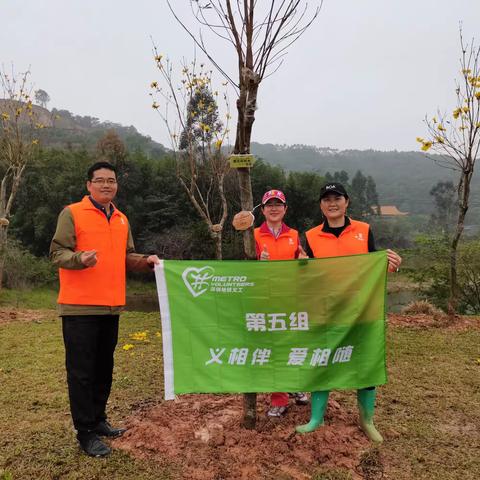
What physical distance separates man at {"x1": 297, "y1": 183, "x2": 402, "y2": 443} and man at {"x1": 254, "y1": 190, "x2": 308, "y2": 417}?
293mm

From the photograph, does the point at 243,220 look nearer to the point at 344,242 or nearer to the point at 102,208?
the point at 344,242

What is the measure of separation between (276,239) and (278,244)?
5 centimetres

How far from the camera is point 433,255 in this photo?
11.2 m

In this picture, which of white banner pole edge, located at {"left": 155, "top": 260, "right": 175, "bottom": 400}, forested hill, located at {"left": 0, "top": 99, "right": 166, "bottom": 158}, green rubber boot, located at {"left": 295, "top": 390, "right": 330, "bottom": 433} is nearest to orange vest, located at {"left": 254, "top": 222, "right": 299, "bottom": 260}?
white banner pole edge, located at {"left": 155, "top": 260, "right": 175, "bottom": 400}

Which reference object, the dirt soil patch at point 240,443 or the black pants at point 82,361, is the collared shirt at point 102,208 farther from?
the dirt soil patch at point 240,443

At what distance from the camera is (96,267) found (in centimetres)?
333

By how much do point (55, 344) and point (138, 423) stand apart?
373 centimetres

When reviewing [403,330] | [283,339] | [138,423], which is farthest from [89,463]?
[403,330]

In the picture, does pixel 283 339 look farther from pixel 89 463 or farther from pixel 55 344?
pixel 55 344

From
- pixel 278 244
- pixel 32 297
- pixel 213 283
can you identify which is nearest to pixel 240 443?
pixel 213 283

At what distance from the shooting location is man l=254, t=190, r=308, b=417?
3.85 meters

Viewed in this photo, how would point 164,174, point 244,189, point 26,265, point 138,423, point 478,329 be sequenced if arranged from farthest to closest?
1. point 164,174
2. point 26,265
3. point 478,329
4. point 138,423
5. point 244,189

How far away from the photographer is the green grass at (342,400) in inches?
126

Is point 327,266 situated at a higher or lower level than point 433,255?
higher
